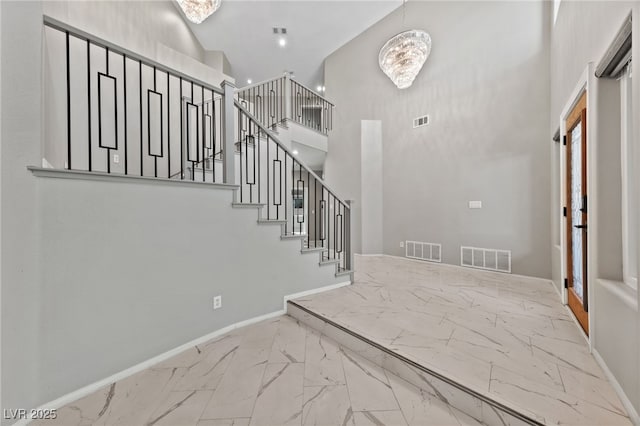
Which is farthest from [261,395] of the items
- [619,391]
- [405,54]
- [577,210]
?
[405,54]

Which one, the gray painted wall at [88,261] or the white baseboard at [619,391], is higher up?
the gray painted wall at [88,261]

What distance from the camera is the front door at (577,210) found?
2.18 m

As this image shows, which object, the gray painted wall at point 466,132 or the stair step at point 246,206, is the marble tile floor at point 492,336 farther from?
the stair step at point 246,206

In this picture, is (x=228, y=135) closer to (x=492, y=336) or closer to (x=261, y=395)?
Result: (x=261, y=395)

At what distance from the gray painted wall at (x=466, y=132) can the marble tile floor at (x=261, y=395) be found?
3.75 m

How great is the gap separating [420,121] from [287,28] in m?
4.22

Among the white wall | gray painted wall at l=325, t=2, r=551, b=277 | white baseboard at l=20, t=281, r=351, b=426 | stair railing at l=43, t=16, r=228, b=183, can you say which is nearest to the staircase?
stair railing at l=43, t=16, r=228, b=183

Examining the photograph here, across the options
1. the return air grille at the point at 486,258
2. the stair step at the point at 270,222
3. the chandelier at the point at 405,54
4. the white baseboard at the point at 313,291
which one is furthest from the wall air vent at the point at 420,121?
the stair step at the point at 270,222

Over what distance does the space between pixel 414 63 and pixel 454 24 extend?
2.12 m

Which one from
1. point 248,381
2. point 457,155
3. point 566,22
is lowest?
point 248,381

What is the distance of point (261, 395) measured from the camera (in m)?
1.61

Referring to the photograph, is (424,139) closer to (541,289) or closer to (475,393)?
(541,289)

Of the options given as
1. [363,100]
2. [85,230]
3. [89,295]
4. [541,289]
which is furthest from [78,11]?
[541,289]

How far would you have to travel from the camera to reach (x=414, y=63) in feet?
12.5
